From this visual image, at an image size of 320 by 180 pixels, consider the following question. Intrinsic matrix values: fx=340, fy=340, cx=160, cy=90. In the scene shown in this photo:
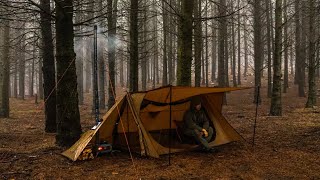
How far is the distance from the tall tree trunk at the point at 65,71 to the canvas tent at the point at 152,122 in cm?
80

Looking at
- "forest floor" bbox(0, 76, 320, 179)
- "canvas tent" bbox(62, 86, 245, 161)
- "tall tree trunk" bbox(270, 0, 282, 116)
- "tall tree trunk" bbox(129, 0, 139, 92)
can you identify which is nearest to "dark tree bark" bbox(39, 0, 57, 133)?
"forest floor" bbox(0, 76, 320, 179)

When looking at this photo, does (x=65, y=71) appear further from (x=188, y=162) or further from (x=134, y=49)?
(x=134, y=49)

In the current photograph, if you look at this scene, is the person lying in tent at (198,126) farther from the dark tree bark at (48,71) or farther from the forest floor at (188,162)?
the dark tree bark at (48,71)

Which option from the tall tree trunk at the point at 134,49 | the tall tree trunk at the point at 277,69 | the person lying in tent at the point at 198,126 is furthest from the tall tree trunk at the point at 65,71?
the tall tree trunk at the point at 277,69

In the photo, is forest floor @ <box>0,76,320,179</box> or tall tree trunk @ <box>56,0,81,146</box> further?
tall tree trunk @ <box>56,0,81,146</box>

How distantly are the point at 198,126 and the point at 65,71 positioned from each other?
354cm

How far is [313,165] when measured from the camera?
6.95 meters

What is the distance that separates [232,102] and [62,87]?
660 inches

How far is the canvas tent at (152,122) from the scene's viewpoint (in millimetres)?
7633

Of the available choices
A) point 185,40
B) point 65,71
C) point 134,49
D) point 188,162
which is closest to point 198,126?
point 188,162

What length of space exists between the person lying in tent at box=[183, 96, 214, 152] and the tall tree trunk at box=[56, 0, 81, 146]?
2851 millimetres

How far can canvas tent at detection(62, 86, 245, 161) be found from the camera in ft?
25.0

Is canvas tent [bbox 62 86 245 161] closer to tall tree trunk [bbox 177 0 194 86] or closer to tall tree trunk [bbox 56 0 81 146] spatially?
tall tree trunk [bbox 56 0 81 146]

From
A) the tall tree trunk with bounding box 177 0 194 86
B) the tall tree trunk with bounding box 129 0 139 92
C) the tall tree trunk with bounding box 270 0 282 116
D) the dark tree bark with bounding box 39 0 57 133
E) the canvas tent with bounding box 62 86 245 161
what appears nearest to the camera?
the canvas tent with bounding box 62 86 245 161
